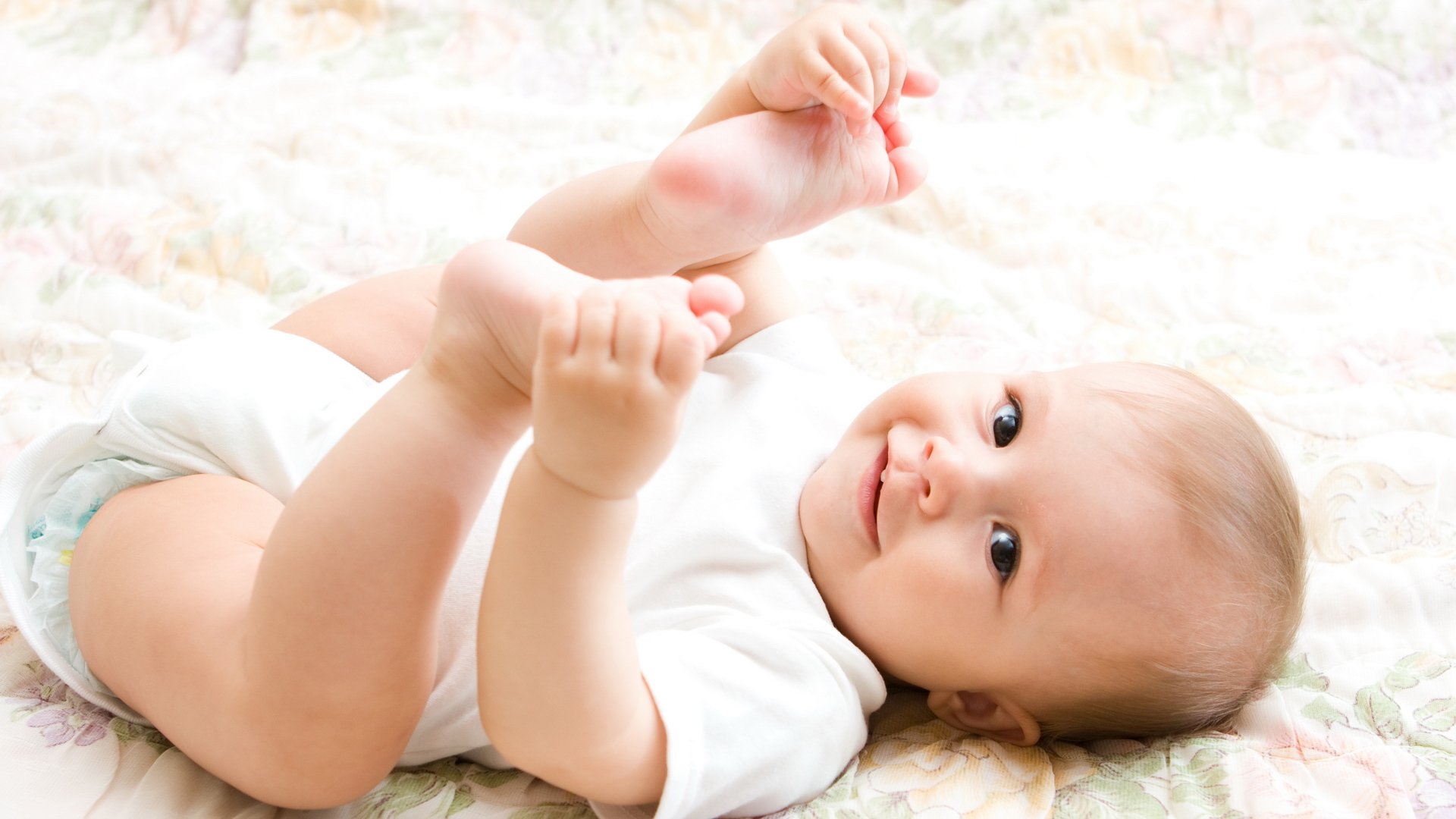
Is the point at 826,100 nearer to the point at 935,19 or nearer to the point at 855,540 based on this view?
the point at 855,540

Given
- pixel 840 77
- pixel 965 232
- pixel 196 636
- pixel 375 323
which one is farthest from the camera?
pixel 965 232

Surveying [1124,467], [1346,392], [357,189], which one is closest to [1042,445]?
[1124,467]

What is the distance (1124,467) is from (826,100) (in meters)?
0.35

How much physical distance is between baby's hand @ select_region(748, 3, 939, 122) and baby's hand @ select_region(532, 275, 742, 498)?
0.34m

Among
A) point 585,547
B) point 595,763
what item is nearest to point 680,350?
point 585,547

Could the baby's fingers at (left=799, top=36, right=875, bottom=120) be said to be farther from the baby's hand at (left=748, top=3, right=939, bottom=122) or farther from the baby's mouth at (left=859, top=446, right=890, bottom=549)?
the baby's mouth at (left=859, top=446, right=890, bottom=549)

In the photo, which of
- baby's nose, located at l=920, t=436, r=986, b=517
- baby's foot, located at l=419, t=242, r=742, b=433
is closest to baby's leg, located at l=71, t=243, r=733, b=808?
baby's foot, located at l=419, t=242, r=742, b=433

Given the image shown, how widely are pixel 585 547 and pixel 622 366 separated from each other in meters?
0.13

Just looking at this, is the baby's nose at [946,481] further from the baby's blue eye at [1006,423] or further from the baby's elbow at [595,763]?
the baby's elbow at [595,763]

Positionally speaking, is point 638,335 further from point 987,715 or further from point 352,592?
point 987,715

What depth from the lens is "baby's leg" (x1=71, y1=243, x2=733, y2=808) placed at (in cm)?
71

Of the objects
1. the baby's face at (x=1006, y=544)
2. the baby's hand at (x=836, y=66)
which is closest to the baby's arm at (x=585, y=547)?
the baby's face at (x=1006, y=544)

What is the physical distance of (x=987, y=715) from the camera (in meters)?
0.94

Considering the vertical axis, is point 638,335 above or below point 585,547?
above
